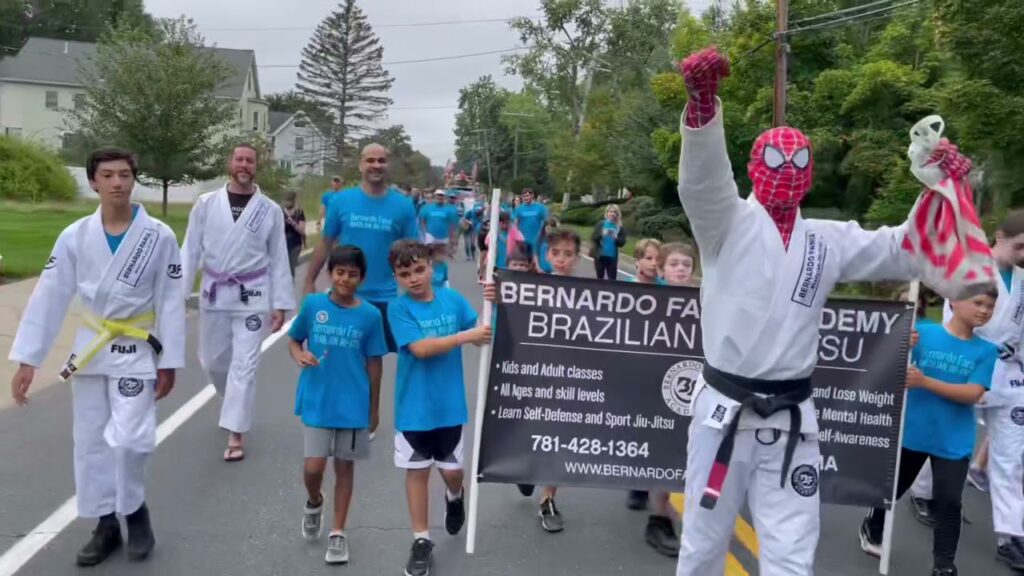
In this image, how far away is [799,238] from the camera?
3559 millimetres

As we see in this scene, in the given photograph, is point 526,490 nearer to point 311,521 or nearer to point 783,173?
point 311,521

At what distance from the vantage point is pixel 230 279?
7.09 metres

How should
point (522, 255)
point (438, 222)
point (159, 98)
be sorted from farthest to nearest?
point (159, 98) → point (438, 222) → point (522, 255)

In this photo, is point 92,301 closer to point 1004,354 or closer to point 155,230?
point 155,230

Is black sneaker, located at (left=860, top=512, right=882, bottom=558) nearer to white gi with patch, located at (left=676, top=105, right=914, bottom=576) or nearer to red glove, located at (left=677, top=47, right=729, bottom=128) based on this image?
white gi with patch, located at (left=676, top=105, right=914, bottom=576)

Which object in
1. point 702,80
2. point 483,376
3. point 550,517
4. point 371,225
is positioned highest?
point 702,80

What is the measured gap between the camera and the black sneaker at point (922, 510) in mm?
6154

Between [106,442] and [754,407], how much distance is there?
3099 mm

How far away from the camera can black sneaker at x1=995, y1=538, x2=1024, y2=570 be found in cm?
539

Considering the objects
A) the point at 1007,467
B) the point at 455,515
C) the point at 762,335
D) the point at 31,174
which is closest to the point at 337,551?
the point at 455,515

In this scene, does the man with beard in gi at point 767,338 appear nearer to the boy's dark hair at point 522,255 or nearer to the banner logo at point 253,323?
the boy's dark hair at point 522,255

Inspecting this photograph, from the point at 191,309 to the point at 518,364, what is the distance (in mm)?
10650

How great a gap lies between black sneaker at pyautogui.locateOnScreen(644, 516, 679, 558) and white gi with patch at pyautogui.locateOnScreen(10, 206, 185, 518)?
255cm

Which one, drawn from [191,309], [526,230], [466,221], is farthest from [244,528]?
[466,221]
